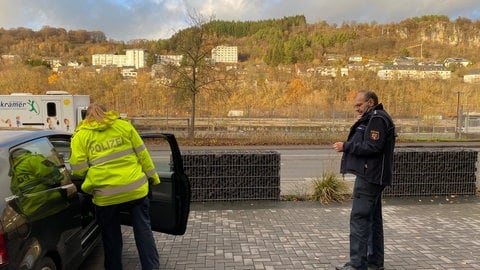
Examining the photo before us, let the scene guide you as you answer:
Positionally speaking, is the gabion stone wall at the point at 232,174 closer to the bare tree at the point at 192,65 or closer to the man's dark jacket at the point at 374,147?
the man's dark jacket at the point at 374,147

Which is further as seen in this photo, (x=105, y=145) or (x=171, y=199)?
(x=171, y=199)

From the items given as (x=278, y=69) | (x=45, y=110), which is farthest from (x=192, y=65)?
(x=278, y=69)

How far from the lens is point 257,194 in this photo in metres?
7.29

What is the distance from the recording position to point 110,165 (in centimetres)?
358

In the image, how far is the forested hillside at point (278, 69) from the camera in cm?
3177

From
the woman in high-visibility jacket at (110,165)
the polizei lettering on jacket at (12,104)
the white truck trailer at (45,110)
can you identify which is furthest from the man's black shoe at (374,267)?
the polizei lettering on jacket at (12,104)

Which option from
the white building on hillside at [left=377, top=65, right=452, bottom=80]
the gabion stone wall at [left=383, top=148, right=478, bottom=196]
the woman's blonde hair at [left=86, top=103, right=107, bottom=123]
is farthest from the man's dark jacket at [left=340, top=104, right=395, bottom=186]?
the white building on hillside at [left=377, top=65, right=452, bottom=80]

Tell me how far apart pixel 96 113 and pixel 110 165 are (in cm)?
46

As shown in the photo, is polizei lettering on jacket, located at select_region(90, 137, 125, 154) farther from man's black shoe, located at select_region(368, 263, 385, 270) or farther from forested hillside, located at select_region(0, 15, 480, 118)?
forested hillside, located at select_region(0, 15, 480, 118)

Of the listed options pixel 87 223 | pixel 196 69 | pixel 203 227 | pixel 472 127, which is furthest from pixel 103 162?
pixel 472 127

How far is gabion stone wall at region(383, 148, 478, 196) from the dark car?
454cm

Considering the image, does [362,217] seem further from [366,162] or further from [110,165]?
[110,165]

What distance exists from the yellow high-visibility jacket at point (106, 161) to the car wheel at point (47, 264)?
0.59 meters

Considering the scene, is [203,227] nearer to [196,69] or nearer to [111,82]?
[196,69]
